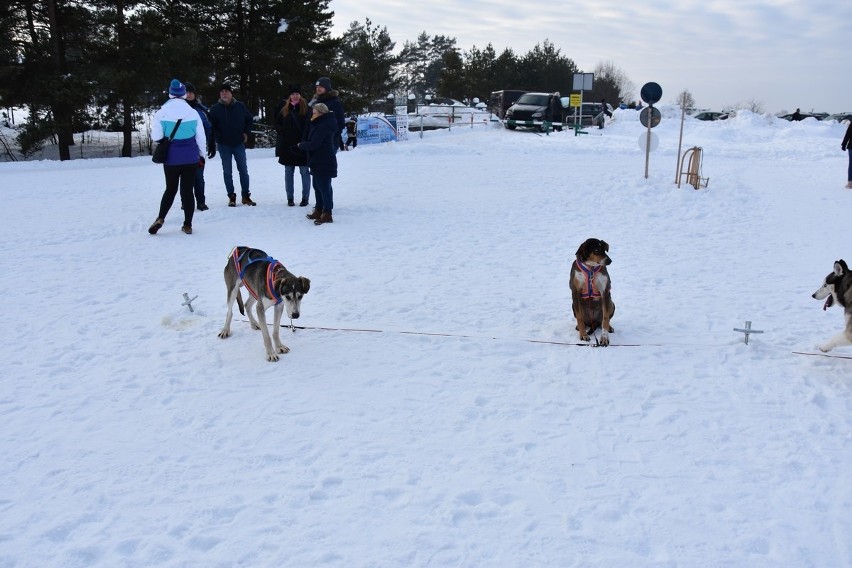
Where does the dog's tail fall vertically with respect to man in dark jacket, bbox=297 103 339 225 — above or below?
below

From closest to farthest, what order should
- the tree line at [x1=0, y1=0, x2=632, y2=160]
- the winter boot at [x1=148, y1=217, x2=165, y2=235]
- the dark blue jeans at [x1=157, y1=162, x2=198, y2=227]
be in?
the dark blue jeans at [x1=157, y1=162, x2=198, y2=227], the winter boot at [x1=148, y1=217, x2=165, y2=235], the tree line at [x1=0, y1=0, x2=632, y2=160]

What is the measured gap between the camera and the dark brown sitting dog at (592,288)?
5438 mm

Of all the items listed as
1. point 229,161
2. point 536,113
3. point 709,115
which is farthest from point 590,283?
point 709,115

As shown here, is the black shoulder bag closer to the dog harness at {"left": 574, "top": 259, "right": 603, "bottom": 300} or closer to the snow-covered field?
the snow-covered field

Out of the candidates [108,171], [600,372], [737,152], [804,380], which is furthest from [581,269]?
[737,152]

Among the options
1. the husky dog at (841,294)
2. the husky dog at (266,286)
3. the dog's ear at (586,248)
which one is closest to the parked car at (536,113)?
the dog's ear at (586,248)

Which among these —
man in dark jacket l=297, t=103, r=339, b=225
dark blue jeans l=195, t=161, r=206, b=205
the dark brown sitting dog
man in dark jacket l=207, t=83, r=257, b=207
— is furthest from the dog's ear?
dark blue jeans l=195, t=161, r=206, b=205

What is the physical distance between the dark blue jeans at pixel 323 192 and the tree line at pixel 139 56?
1572 cm

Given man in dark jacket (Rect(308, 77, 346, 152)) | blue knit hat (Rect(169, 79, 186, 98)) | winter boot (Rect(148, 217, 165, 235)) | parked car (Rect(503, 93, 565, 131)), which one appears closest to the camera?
blue knit hat (Rect(169, 79, 186, 98))

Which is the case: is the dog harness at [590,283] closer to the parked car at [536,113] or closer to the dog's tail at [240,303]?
the dog's tail at [240,303]

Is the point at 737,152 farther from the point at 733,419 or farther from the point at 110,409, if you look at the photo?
the point at 110,409

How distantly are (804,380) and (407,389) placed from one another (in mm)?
3023

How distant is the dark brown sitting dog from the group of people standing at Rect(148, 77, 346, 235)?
5.29 m

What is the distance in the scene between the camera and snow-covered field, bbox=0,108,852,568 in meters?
3.21
